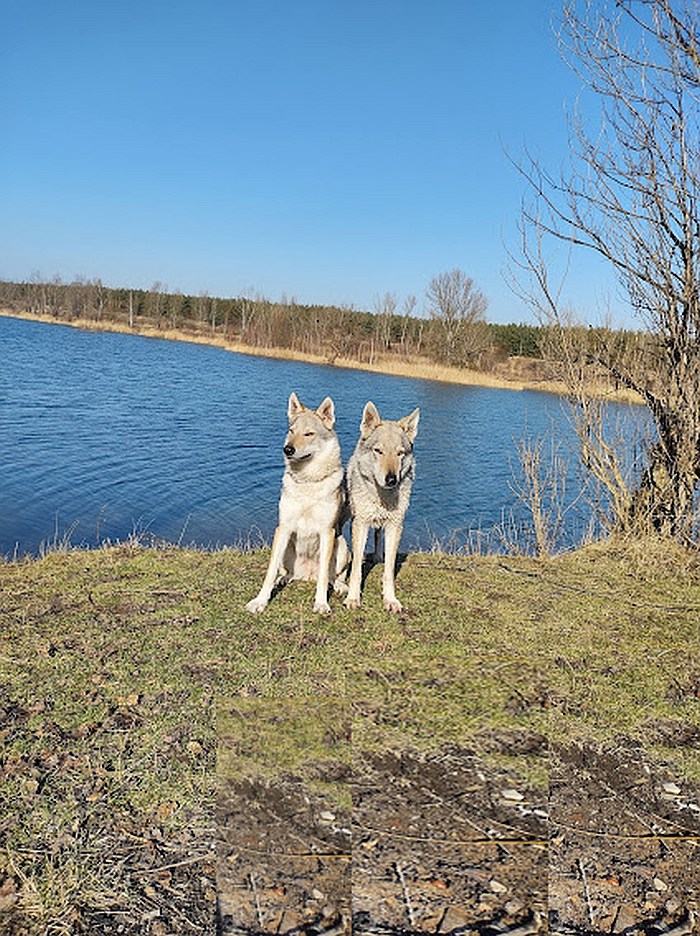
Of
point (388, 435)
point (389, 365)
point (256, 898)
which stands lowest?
point (256, 898)

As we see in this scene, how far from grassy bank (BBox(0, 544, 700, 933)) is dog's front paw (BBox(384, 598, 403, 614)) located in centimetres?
11

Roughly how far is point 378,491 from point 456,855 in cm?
372

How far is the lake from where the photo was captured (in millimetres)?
14766

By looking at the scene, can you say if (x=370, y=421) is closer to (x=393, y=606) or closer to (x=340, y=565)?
(x=340, y=565)

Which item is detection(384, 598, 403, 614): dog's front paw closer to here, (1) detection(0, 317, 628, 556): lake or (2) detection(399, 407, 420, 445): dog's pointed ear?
(2) detection(399, 407, 420, 445): dog's pointed ear

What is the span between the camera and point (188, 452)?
72.1 ft

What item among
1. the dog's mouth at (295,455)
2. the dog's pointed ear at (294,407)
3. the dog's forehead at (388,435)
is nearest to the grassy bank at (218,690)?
the dog's mouth at (295,455)

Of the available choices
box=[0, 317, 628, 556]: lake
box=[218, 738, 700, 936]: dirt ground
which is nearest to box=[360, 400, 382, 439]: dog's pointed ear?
box=[218, 738, 700, 936]: dirt ground

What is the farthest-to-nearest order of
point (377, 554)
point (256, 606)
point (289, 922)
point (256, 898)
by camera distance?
point (377, 554), point (256, 606), point (256, 898), point (289, 922)

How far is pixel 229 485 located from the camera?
18.5 metres

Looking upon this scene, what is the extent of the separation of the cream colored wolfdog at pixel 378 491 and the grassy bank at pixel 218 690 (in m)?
0.32

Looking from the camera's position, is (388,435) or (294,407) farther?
(294,407)

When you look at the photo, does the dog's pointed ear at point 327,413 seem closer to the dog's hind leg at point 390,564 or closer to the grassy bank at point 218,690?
the dog's hind leg at point 390,564

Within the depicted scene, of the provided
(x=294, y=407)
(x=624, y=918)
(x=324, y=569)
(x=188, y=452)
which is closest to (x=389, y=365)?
(x=188, y=452)
